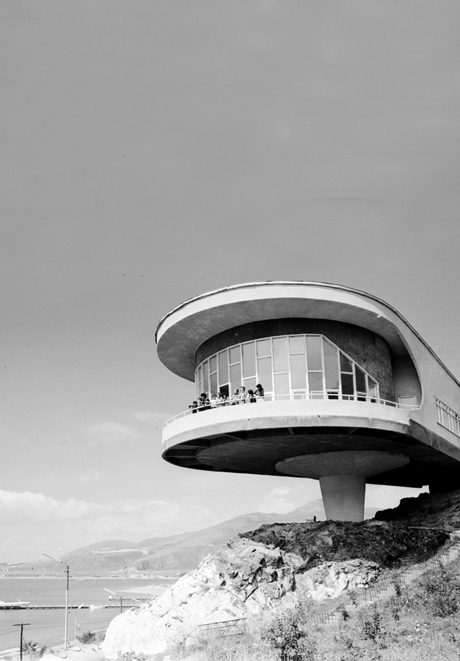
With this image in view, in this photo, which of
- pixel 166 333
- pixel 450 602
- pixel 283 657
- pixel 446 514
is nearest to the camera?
pixel 283 657

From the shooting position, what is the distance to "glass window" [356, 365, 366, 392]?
31641mm

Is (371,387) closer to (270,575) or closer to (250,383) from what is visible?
(250,383)

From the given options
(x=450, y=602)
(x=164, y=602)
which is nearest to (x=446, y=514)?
(x=450, y=602)

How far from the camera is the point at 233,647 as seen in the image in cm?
2452

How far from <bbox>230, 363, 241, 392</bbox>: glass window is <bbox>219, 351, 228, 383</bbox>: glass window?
0.45m

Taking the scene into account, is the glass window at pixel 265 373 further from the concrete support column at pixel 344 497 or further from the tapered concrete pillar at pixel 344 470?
the concrete support column at pixel 344 497

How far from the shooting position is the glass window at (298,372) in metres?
30.1

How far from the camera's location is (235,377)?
→ 31766 millimetres

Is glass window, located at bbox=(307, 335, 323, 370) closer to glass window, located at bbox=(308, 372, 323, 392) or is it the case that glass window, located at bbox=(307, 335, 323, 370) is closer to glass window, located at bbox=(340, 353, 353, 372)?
glass window, located at bbox=(308, 372, 323, 392)

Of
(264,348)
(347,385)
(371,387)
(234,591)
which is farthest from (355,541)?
(264,348)

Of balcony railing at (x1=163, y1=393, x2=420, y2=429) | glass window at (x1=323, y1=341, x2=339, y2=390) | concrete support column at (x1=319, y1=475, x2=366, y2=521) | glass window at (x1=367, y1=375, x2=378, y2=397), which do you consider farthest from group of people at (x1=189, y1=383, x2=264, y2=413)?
concrete support column at (x1=319, y1=475, x2=366, y2=521)

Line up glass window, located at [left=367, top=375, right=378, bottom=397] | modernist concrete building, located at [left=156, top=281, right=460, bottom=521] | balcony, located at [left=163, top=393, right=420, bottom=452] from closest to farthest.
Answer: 1. balcony, located at [left=163, top=393, right=420, bottom=452]
2. modernist concrete building, located at [left=156, top=281, right=460, bottom=521]
3. glass window, located at [left=367, top=375, right=378, bottom=397]

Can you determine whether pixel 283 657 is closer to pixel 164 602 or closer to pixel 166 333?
pixel 164 602

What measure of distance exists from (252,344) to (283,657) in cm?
1480
